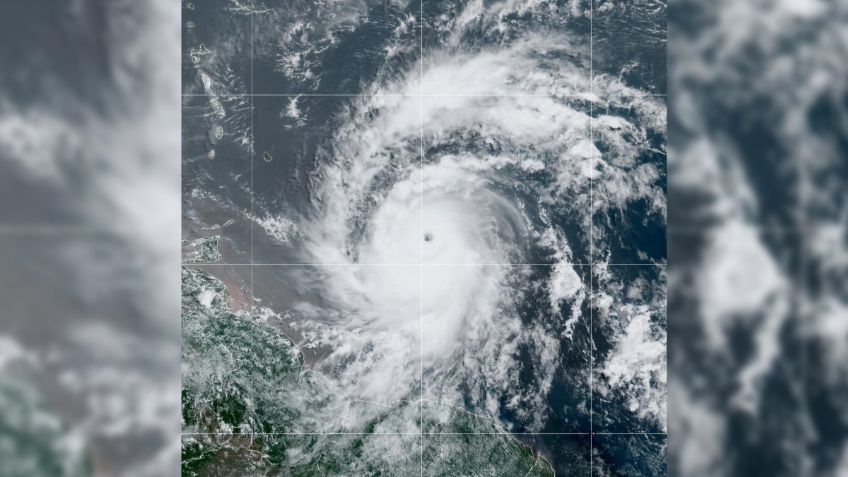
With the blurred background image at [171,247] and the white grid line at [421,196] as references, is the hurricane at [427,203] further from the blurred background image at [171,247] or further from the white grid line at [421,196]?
the blurred background image at [171,247]

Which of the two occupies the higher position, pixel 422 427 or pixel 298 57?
pixel 298 57

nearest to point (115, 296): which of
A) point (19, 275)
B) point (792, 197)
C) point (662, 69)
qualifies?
point (19, 275)

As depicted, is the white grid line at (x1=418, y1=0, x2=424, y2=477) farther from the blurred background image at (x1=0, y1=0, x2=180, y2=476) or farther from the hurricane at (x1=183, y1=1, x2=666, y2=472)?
the blurred background image at (x1=0, y1=0, x2=180, y2=476)

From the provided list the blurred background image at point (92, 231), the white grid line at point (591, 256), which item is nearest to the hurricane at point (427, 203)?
the white grid line at point (591, 256)

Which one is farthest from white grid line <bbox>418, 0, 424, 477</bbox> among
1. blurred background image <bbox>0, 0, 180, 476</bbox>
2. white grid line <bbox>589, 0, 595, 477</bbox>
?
blurred background image <bbox>0, 0, 180, 476</bbox>

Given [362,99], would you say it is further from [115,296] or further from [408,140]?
[115,296]

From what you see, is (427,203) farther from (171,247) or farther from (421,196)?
(171,247)
